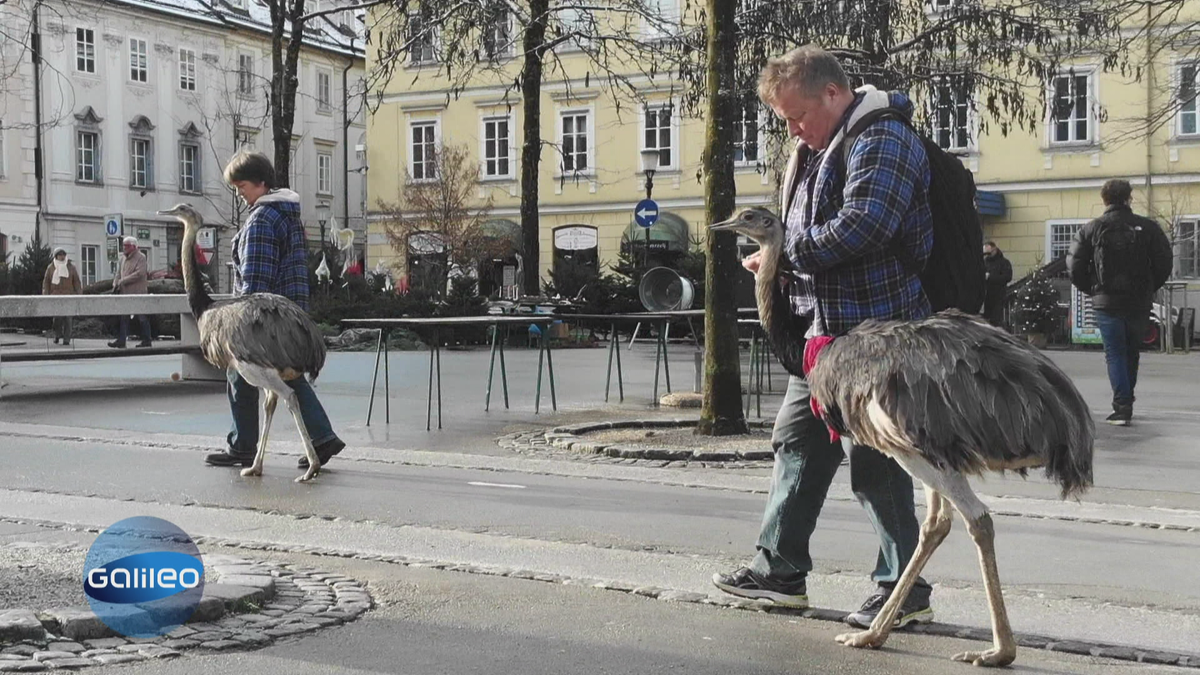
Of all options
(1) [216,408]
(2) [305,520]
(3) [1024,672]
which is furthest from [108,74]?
(3) [1024,672]

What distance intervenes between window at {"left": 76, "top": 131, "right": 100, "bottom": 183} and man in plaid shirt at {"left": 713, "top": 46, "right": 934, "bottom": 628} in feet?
174

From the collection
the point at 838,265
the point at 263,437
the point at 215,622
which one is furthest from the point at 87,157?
the point at 838,265

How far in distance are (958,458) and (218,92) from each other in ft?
194

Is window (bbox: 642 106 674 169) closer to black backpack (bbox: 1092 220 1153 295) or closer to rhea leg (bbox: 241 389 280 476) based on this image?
black backpack (bbox: 1092 220 1153 295)

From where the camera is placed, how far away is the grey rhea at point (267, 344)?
9.50 metres

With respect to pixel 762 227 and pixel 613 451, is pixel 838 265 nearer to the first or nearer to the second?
Result: pixel 762 227

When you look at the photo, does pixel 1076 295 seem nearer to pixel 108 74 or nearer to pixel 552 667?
pixel 552 667

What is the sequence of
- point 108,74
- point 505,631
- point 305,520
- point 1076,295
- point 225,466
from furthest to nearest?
point 108,74
point 1076,295
point 225,466
point 305,520
point 505,631

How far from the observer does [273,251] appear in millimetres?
10070

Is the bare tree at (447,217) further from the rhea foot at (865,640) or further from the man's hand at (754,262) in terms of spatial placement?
the rhea foot at (865,640)

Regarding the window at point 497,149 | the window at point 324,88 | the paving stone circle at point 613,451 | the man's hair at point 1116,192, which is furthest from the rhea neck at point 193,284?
the window at point 324,88

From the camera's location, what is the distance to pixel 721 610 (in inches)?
237

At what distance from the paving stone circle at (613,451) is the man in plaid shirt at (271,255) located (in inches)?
88.3

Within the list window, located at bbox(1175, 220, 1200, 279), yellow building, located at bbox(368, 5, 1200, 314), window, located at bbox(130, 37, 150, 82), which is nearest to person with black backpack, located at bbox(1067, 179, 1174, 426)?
yellow building, located at bbox(368, 5, 1200, 314)
